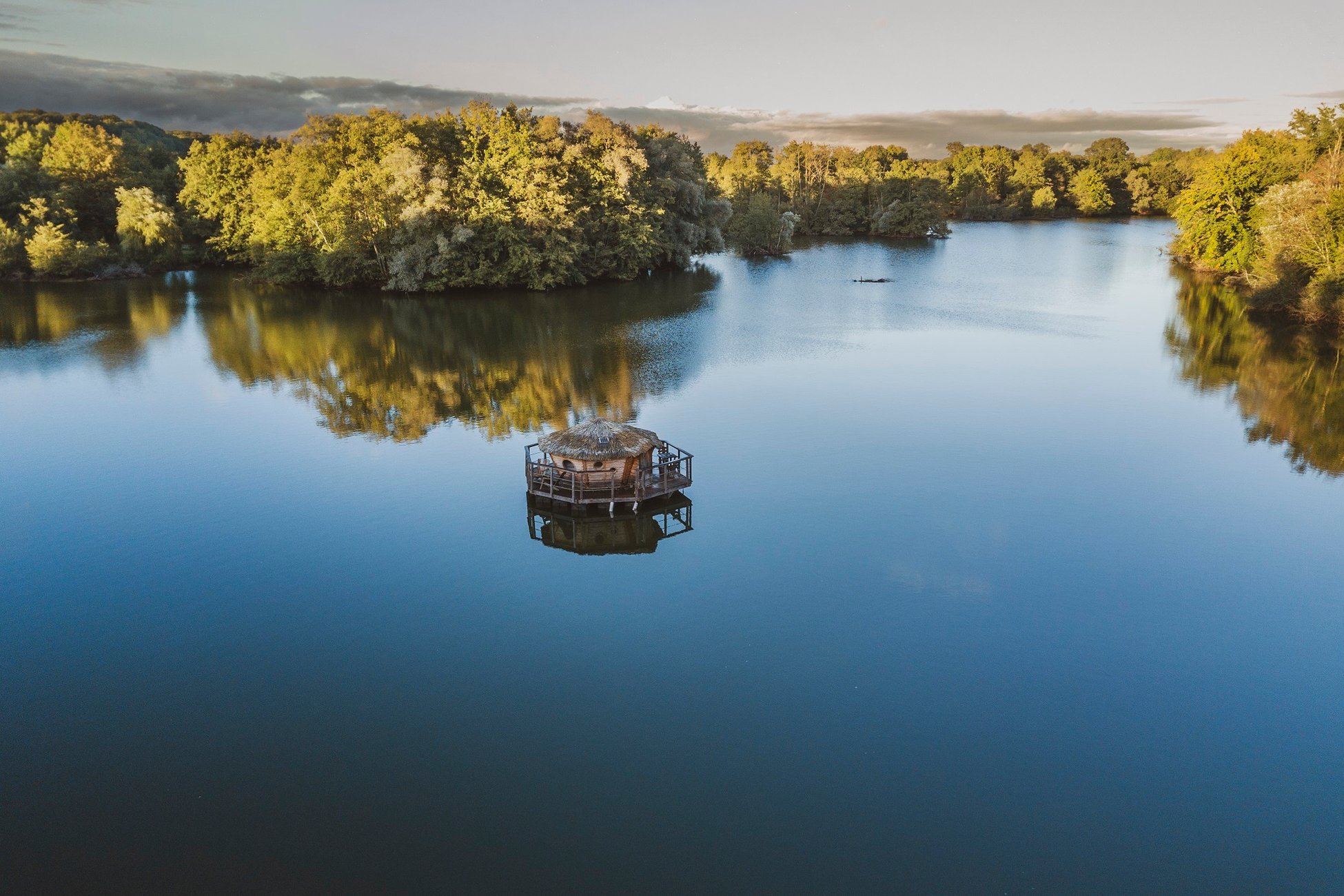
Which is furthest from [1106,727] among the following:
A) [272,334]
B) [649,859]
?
[272,334]

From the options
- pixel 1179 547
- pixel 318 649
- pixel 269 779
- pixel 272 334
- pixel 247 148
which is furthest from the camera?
pixel 247 148

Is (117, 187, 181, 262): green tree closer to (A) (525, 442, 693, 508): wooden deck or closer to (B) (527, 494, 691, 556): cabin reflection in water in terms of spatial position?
(A) (525, 442, 693, 508): wooden deck

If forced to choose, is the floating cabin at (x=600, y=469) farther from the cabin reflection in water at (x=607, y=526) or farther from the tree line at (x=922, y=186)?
the tree line at (x=922, y=186)

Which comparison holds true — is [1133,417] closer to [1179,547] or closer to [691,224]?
[1179,547]

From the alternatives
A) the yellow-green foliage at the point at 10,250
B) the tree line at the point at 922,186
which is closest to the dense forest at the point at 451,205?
the yellow-green foliage at the point at 10,250

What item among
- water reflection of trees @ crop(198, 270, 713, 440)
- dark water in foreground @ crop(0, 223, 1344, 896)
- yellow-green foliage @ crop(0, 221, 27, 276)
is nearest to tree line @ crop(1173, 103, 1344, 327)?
dark water in foreground @ crop(0, 223, 1344, 896)

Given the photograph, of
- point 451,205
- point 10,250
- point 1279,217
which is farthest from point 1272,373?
point 10,250
